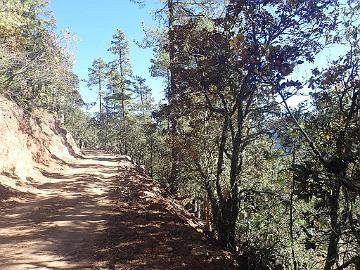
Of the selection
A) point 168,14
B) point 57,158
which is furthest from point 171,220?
point 57,158

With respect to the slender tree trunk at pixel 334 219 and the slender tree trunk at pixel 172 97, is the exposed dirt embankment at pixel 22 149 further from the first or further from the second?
the slender tree trunk at pixel 334 219

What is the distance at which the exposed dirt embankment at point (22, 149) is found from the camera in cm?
1688

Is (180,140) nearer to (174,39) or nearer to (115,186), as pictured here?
(174,39)

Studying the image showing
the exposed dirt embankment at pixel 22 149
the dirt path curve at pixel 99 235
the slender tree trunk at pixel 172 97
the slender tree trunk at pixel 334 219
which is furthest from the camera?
the exposed dirt embankment at pixel 22 149

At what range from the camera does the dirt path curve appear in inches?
332

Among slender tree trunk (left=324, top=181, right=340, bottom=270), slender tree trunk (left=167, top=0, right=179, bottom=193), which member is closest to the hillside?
slender tree trunk (left=167, top=0, right=179, bottom=193)

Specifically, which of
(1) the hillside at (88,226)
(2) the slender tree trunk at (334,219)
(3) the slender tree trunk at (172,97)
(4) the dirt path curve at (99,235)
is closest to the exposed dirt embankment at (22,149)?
(1) the hillside at (88,226)

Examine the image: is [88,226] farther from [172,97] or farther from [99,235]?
[172,97]

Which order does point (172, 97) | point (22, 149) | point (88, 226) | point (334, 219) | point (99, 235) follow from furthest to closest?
point (22, 149)
point (172, 97)
point (88, 226)
point (99, 235)
point (334, 219)

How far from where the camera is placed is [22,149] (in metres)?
20.9

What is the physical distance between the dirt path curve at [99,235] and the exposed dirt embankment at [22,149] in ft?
6.17

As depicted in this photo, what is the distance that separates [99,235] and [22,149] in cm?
1278

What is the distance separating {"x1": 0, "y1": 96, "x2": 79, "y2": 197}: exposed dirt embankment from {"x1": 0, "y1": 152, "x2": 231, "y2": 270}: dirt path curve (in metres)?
1.88

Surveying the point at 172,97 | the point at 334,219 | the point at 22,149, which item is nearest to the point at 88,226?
the point at 172,97
